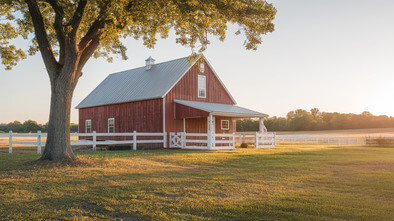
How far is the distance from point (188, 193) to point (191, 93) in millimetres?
18421

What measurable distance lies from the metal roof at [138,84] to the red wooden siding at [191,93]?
2.11ft

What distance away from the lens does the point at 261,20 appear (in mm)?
14250

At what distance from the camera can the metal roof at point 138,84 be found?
2544cm

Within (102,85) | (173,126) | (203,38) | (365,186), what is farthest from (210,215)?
(102,85)

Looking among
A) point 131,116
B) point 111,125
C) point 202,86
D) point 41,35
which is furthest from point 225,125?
point 41,35

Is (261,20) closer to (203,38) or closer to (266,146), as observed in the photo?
(203,38)

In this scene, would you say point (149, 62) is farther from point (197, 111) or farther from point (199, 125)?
point (197, 111)

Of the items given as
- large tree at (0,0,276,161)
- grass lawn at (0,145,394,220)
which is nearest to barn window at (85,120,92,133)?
large tree at (0,0,276,161)

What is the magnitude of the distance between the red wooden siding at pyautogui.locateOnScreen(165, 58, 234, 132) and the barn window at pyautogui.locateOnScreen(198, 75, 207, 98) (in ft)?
0.83

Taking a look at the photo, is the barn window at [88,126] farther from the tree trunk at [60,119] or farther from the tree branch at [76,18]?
the tree branch at [76,18]

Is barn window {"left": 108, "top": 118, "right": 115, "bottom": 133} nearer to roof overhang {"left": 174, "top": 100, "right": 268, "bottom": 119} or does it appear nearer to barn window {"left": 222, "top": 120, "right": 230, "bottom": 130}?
roof overhang {"left": 174, "top": 100, "right": 268, "bottom": 119}

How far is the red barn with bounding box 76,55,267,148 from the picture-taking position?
24.3 m

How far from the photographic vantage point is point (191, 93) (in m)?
26.2

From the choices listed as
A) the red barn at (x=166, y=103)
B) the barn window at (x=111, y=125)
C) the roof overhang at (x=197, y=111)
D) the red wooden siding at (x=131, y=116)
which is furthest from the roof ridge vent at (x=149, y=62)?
the roof overhang at (x=197, y=111)
